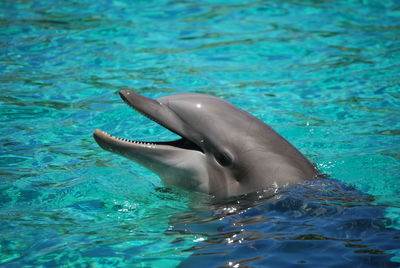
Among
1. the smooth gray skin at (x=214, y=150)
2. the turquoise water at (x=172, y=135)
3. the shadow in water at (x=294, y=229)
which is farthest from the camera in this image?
the smooth gray skin at (x=214, y=150)

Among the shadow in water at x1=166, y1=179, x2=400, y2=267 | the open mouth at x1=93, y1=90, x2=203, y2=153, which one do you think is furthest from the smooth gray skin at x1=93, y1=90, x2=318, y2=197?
the shadow in water at x1=166, y1=179, x2=400, y2=267

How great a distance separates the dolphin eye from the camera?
512cm

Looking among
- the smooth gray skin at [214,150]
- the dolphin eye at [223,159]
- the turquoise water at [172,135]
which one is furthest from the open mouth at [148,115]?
the turquoise water at [172,135]

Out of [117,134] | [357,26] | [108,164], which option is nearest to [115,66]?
[117,134]

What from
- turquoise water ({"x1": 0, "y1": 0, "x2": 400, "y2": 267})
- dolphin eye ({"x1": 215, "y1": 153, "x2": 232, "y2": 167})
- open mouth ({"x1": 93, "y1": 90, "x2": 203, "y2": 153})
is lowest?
turquoise water ({"x1": 0, "y1": 0, "x2": 400, "y2": 267})

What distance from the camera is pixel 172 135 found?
8.05 metres

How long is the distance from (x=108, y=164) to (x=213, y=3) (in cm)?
831

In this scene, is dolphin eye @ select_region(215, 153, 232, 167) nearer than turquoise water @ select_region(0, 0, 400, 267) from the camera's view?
No

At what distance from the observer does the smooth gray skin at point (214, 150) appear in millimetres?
5113

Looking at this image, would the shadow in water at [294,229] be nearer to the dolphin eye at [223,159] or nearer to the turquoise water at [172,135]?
the turquoise water at [172,135]

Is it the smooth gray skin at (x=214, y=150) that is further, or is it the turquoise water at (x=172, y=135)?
the smooth gray skin at (x=214, y=150)

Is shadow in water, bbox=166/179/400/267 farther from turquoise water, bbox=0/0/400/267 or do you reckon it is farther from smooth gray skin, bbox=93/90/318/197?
smooth gray skin, bbox=93/90/318/197

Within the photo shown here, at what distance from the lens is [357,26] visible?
40.7 feet

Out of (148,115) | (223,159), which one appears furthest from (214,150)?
(148,115)
